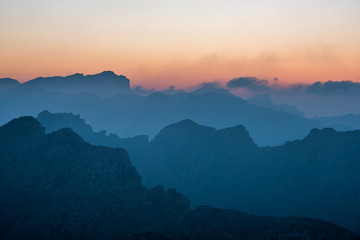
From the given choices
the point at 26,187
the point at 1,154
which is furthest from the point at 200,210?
the point at 1,154

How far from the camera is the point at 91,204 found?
377ft

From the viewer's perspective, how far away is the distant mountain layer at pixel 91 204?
97500mm

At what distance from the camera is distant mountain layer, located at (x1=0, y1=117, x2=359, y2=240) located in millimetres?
97500

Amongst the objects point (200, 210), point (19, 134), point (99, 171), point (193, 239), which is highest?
point (19, 134)

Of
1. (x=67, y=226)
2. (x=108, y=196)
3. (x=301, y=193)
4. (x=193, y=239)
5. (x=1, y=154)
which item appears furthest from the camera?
(x=301, y=193)

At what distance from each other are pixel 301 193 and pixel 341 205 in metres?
23.2

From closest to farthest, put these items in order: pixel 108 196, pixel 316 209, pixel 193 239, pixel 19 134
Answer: pixel 193 239 → pixel 108 196 → pixel 19 134 → pixel 316 209

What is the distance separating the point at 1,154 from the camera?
13262cm

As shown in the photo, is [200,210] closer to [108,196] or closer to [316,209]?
[108,196]

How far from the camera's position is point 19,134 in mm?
142500

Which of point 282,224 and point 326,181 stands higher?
point 326,181

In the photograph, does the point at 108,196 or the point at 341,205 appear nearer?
the point at 108,196

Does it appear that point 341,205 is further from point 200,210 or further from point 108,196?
point 108,196

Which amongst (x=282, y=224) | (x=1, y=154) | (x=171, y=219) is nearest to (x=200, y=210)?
(x=171, y=219)
